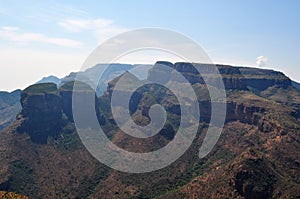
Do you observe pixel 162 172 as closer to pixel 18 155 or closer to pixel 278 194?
pixel 278 194

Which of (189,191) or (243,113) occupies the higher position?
(243,113)

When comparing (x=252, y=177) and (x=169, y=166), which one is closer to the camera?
(x=252, y=177)

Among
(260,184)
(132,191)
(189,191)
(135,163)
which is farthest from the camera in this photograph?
(135,163)

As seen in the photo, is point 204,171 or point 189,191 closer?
point 189,191

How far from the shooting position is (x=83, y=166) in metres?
169

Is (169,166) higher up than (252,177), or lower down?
lower down

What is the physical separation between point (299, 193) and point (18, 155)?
125749 millimetres

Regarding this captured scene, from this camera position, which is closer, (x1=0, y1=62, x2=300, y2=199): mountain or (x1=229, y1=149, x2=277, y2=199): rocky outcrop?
(x1=229, y1=149, x2=277, y2=199): rocky outcrop

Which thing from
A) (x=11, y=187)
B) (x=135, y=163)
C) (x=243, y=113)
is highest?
(x=243, y=113)

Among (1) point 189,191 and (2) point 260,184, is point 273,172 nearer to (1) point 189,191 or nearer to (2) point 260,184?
(2) point 260,184

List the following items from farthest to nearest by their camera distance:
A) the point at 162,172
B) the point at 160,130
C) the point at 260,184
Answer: the point at 160,130 → the point at 162,172 → the point at 260,184

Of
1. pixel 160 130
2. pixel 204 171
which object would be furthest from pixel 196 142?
pixel 204 171

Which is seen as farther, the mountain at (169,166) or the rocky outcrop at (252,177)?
the mountain at (169,166)

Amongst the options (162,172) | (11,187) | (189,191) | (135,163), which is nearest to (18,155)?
(11,187)
